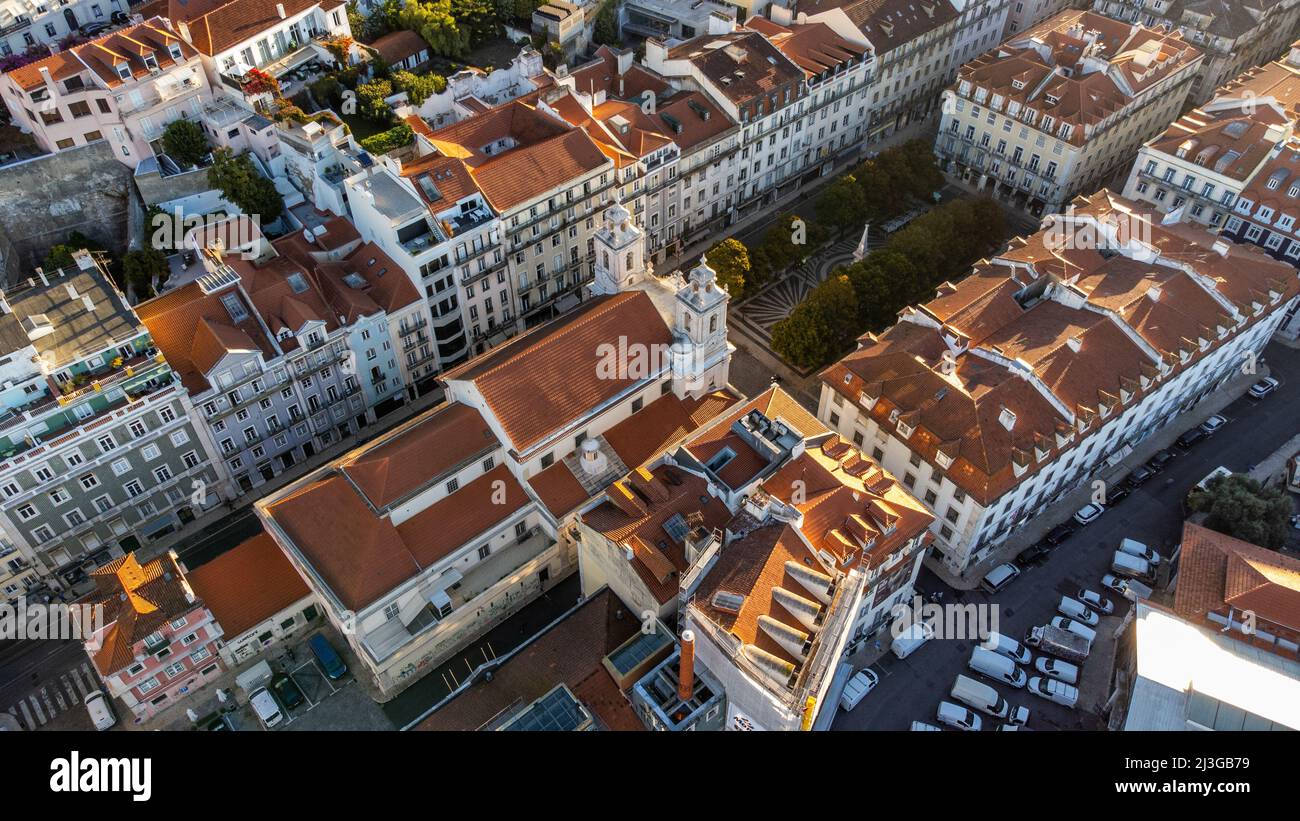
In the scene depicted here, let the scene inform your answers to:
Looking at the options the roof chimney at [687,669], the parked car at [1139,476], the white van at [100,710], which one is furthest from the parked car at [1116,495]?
the white van at [100,710]

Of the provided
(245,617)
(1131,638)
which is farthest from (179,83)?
(1131,638)

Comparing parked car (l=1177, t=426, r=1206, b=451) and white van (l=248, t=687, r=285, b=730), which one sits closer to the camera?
white van (l=248, t=687, r=285, b=730)

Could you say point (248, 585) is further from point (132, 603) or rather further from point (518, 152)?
point (518, 152)

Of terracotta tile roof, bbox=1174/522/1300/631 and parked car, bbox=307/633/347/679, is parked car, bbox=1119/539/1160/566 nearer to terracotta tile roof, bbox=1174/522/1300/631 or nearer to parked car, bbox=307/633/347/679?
terracotta tile roof, bbox=1174/522/1300/631

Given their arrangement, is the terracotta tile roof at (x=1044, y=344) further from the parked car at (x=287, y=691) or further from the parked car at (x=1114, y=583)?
the parked car at (x=287, y=691)

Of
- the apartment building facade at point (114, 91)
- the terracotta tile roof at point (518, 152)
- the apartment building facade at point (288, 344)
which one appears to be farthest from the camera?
the apartment building facade at point (114, 91)

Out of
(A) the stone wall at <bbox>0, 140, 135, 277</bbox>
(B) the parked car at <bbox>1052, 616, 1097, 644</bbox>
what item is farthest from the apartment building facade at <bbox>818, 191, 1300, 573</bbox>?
(A) the stone wall at <bbox>0, 140, 135, 277</bbox>

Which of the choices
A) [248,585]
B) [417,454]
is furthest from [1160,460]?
[248,585]
